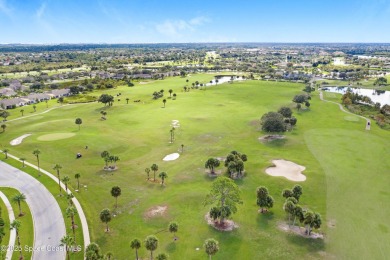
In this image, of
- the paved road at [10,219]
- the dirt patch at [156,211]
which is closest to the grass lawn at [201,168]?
the dirt patch at [156,211]

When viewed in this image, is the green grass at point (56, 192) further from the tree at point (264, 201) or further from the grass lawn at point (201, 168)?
the tree at point (264, 201)

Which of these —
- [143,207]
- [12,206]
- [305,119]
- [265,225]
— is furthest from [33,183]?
[305,119]

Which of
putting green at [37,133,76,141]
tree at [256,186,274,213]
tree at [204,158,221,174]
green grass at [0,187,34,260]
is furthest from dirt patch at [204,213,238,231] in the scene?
putting green at [37,133,76,141]

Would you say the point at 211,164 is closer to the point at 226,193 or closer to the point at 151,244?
the point at 226,193

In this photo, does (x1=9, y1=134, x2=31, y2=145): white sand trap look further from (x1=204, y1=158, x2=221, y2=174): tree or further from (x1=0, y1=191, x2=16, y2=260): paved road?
(x1=204, y1=158, x2=221, y2=174): tree

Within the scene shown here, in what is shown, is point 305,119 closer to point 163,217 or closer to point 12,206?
point 163,217

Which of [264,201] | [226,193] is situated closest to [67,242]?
[226,193]
